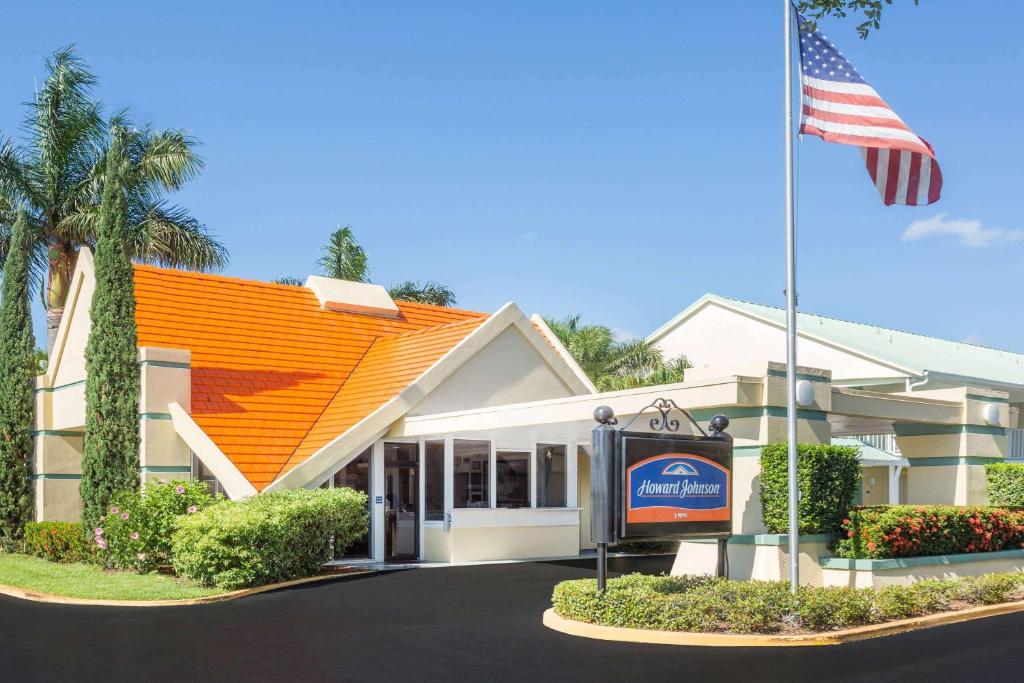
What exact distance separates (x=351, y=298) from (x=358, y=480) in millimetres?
8028

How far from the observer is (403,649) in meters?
12.1

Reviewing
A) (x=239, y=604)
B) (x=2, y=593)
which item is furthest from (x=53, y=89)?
(x=239, y=604)

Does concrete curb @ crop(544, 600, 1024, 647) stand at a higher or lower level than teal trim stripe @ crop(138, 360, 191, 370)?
lower

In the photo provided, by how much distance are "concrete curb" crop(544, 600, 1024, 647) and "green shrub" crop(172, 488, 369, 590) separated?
20.4 feet

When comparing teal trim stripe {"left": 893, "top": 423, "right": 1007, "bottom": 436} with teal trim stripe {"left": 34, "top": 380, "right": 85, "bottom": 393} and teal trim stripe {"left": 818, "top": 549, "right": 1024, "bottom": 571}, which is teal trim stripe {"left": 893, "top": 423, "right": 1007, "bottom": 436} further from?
teal trim stripe {"left": 34, "top": 380, "right": 85, "bottom": 393}

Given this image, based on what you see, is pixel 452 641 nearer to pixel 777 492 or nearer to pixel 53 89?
pixel 777 492

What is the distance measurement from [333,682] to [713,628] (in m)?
4.72

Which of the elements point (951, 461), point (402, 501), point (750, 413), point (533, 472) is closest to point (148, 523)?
point (402, 501)

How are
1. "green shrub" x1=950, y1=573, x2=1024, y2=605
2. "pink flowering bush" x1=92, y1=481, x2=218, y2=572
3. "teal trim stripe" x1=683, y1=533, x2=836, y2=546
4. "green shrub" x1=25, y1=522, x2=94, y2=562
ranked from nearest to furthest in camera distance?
"green shrub" x1=950, y1=573, x2=1024, y2=605
"teal trim stripe" x1=683, y1=533, x2=836, y2=546
"pink flowering bush" x1=92, y1=481, x2=218, y2=572
"green shrub" x1=25, y1=522, x2=94, y2=562

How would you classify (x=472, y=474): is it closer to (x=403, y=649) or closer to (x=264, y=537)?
(x=264, y=537)

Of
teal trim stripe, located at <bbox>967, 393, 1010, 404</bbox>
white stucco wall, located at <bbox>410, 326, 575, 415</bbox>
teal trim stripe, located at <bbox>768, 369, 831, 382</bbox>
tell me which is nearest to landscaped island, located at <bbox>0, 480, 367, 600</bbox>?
white stucco wall, located at <bbox>410, 326, 575, 415</bbox>

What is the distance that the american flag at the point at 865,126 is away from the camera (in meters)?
13.3

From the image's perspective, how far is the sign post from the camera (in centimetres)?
1380

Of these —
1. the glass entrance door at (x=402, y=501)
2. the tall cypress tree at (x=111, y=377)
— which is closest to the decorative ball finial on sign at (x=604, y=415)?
the glass entrance door at (x=402, y=501)
